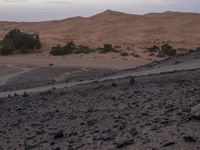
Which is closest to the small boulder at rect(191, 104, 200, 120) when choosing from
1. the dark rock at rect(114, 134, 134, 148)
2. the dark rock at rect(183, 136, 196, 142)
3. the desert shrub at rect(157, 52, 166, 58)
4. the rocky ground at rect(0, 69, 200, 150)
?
the rocky ground at rect(0, 69, 200, 150)

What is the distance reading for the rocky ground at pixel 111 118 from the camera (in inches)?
315

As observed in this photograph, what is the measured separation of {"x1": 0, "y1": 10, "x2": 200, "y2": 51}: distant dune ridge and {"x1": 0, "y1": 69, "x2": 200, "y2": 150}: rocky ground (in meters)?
28.3

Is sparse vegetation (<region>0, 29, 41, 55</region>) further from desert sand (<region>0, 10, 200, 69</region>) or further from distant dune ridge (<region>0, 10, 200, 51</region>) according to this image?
distant dune ridge (<region>0, 10, 200, 51</region>)

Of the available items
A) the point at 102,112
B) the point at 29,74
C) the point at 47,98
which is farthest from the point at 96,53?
the point at 102,112

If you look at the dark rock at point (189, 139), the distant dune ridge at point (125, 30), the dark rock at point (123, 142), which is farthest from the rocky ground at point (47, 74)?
the dark rock at point (189, 139)

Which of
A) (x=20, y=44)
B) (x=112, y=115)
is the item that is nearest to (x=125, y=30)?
(x=20, y=44)

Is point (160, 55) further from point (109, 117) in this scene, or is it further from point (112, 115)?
point (109, 117)

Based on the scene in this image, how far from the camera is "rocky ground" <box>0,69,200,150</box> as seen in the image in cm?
800

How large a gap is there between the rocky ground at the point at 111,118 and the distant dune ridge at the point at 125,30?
92.9ft

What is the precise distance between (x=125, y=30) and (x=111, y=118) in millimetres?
50200

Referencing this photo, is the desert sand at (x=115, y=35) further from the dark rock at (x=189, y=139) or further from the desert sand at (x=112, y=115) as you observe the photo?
the dark rock at (x=189, y=139)

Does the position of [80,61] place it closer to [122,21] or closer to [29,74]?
[29,74]

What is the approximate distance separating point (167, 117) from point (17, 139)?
9.75ft

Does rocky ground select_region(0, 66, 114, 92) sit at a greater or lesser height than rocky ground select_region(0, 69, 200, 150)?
lesser
